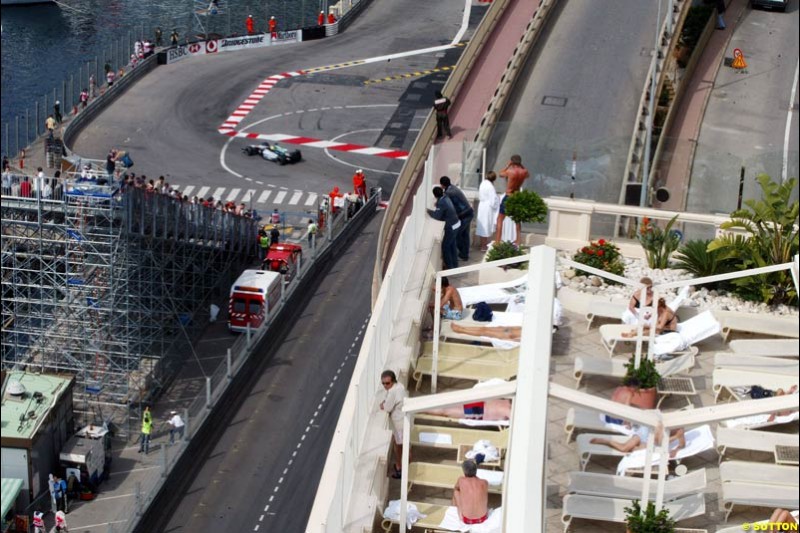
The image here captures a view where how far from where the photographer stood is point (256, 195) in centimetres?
7438

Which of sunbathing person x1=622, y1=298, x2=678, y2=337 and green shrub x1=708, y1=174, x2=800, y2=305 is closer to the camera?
sunbathing person x1=622, y1=298, x2=678, y2=337

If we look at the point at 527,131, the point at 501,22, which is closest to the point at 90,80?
the point at 501,22

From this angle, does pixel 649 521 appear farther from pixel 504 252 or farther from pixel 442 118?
pixel 442 118

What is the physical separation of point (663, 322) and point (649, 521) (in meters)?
6.12

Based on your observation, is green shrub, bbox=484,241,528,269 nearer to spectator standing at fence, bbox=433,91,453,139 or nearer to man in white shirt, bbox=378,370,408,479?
man in white shirt, bbox=378,370,408,479

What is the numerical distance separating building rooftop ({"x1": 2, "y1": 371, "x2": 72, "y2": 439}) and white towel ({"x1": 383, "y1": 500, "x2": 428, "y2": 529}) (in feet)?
92.2

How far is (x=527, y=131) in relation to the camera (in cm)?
3953

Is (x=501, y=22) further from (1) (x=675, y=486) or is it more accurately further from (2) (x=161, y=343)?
(1) (x=675, y=486)

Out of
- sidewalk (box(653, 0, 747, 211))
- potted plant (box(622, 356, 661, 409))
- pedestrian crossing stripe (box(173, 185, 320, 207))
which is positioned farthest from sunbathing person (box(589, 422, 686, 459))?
pedestrian crossing stripe (box(173, 185, 320, 207))

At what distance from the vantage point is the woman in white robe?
2831 centimetres

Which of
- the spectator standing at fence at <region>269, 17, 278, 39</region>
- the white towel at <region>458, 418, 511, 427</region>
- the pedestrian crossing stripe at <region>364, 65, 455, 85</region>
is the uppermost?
the spectator standing at fence at <region>269, 17, 278, 39</region>

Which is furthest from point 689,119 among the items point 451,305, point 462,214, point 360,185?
point 451,305

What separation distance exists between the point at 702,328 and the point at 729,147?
36.0 meters

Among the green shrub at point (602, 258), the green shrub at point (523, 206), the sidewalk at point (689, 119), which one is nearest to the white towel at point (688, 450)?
the green shrub at point (602, 258)
